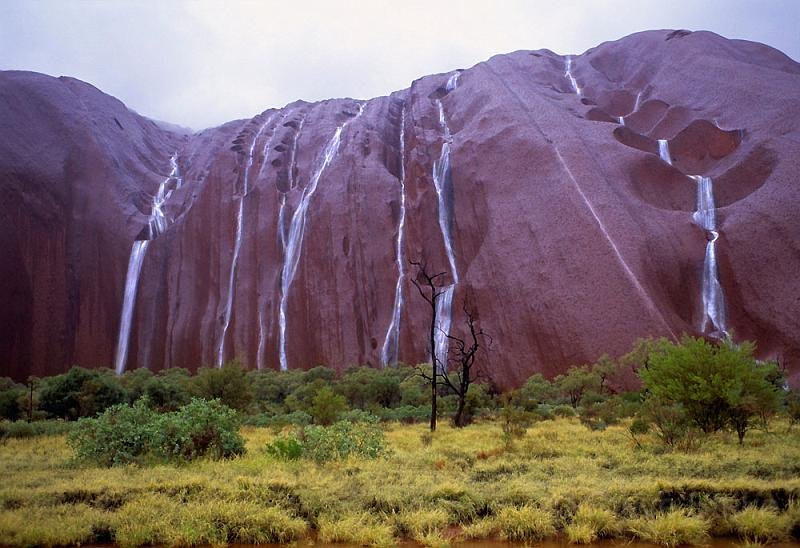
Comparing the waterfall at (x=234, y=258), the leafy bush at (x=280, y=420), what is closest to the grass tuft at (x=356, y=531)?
the leafy bush at (x=280, y=420)

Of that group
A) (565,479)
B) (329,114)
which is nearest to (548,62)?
(329,114)

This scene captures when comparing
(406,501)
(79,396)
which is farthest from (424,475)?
(79,396)

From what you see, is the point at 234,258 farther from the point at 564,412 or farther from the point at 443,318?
the point at 564,412

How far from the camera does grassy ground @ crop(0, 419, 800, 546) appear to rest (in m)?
6.66

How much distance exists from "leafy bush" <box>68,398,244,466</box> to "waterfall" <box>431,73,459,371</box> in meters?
24.9

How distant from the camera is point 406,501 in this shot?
773 centimetres

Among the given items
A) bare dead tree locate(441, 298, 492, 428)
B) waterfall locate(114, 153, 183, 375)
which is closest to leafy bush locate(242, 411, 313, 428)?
bare dead tree locate(441, 298, 492, 428)

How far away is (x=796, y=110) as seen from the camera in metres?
40.9

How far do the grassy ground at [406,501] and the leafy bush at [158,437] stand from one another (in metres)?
0.83

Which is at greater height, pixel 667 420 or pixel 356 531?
pixel 667 420

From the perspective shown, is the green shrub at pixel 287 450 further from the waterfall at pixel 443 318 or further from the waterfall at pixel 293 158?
the waterfall at pixel 293 158

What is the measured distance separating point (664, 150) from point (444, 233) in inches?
745

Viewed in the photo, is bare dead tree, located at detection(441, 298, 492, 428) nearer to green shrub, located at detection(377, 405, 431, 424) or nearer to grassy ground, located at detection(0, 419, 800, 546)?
green shrub, located at detection(377, 405, 431, 424)

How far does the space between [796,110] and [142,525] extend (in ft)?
161
